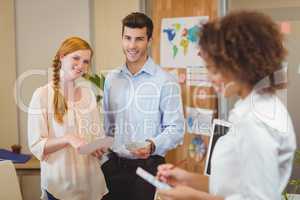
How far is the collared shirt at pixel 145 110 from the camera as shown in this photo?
2230mm

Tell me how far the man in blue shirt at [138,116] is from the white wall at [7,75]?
1473 mm

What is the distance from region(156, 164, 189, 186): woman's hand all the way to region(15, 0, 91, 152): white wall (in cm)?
215

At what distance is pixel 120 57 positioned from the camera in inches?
129

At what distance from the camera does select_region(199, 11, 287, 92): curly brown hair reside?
1171mm

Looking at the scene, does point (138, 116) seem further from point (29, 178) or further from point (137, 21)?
point (29, 178)

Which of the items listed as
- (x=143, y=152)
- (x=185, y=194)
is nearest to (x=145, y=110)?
(x=143, y=152)

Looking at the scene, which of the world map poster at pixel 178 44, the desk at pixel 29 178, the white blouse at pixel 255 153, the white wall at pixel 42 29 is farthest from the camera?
the white wall at pixel 42 29

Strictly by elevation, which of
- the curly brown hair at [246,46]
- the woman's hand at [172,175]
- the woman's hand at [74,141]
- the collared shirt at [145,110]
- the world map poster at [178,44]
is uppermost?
the world map poster at [178,44]

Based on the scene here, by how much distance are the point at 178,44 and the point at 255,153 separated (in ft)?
5.32

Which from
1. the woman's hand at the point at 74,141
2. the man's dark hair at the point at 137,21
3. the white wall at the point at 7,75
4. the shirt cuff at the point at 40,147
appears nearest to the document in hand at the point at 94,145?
the woman's hand at the point at 74,141

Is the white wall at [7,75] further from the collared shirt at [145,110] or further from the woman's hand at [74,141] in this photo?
the woman's hand at [74,141]

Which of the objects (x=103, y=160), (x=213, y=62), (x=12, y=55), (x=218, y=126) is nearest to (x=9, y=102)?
(x=12, y=55)

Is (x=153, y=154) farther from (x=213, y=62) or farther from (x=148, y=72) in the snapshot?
(x=213, y=62)

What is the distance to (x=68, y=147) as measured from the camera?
6.81 feet
